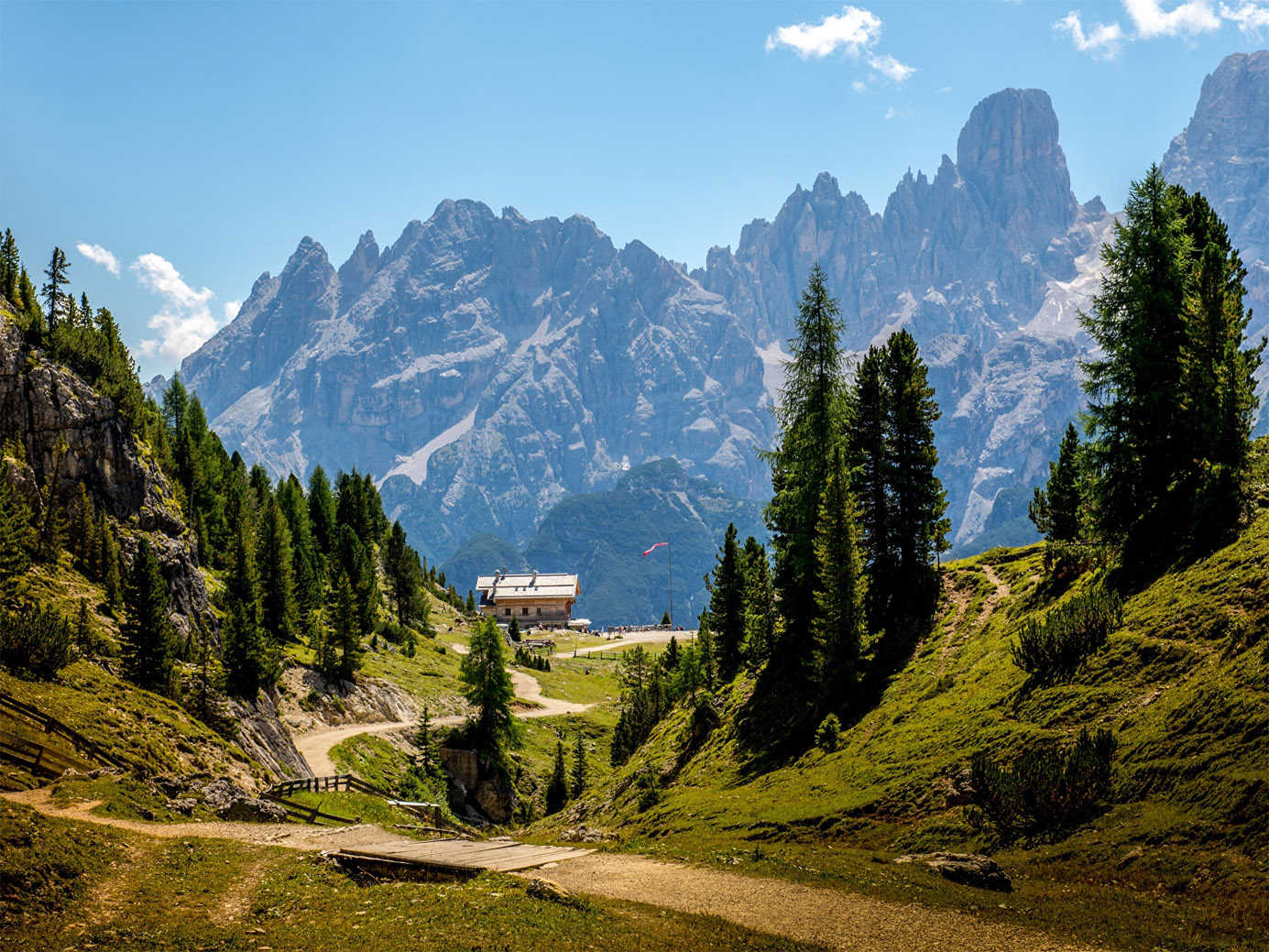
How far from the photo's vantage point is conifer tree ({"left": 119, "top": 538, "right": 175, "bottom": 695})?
46844mm

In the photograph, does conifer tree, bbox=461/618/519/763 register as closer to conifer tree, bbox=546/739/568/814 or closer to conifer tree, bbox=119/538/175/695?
conifer tree, bbox=546/739/568/814

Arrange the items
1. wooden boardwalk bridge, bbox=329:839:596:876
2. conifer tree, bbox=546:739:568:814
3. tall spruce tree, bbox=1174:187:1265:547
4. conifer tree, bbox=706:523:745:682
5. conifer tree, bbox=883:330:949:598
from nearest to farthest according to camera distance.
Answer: wooden boardwalk bridge, bbox=329:839:596:876 < tall spruce tree, bbox=1174:187:1265:547 < conifer tree, bbox=883:330:949:598 < conifer tree, bbox=706:523:745:682 < conifer tree, bbox=546:739:568:814

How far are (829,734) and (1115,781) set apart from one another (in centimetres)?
1798

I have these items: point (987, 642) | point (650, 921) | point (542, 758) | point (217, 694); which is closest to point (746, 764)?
point (987, 642)

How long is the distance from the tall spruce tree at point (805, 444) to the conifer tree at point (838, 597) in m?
2.43

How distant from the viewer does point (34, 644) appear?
38250 mm

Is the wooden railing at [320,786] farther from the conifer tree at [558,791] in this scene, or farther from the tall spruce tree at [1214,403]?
the tall spruce tree at [1214,403]

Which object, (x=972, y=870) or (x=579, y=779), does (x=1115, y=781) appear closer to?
(x=972, y=870)

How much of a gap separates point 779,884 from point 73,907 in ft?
61.8

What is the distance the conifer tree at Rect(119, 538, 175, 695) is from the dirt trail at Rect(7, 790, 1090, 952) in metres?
17.4

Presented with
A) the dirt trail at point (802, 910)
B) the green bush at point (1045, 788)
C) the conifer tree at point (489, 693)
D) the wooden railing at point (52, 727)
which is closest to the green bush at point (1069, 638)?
the green bush at point (1045, 788)

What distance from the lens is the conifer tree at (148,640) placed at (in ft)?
154

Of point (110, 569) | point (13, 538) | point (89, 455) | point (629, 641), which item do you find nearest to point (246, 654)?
point (110, 569)

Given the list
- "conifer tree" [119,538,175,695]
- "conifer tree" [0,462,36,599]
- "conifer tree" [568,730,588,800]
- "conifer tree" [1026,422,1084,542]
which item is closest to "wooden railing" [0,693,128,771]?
"conifer tree" [119,538,175,695]
